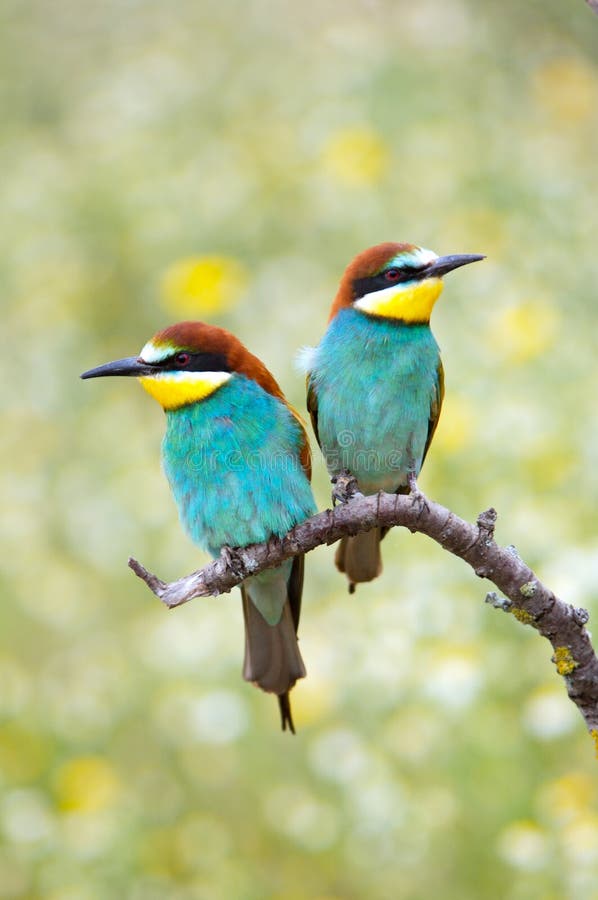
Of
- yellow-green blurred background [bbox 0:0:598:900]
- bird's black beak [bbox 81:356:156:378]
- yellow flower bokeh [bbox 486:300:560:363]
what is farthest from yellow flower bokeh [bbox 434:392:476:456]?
bird's black beak [bbox 81:356:156:378]

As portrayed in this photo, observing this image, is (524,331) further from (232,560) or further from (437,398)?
(232,560)

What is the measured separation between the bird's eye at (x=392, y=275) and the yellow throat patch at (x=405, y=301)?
14 millimetres

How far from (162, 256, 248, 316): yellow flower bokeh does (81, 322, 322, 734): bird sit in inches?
71.0

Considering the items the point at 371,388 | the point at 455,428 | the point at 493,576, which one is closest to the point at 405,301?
the point at 371,388

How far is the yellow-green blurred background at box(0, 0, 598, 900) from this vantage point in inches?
119

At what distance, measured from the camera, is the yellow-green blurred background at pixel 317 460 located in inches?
119

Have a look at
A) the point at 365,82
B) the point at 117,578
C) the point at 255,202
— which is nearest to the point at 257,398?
the point at 117,578

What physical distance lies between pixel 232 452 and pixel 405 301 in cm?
45

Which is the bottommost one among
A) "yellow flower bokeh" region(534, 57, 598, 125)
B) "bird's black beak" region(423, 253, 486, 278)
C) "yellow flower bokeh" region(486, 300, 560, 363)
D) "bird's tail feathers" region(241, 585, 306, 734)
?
"bird's tail feathers" region(241, 585, 306, 734)

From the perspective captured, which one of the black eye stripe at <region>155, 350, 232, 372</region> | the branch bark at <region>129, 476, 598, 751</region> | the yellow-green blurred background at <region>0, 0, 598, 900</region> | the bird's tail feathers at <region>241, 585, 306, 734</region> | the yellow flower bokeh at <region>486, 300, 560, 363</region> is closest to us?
the branch bark at <region>129, 476, 598, 751</region>

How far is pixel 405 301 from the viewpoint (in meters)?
2.35

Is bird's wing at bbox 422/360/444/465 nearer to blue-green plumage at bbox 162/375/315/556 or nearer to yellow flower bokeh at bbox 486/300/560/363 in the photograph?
blue-green plumage at bbox 162/375/315/556

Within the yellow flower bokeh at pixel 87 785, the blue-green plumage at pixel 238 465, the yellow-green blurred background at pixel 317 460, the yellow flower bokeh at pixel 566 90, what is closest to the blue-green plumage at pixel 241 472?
the blue-green plumage at pixel 238 465

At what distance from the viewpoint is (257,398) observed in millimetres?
2305
